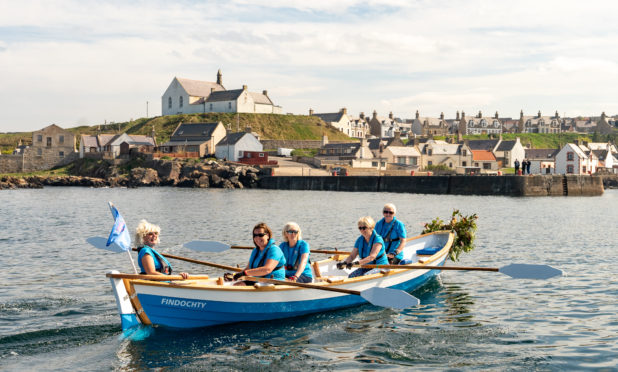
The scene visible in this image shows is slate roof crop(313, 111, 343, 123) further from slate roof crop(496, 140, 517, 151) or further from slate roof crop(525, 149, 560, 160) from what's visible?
slate roof crop(525, 149, 560, 160)

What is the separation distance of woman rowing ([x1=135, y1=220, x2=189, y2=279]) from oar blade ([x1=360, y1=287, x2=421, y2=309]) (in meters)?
4.32

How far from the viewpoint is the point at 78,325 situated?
13.5 m

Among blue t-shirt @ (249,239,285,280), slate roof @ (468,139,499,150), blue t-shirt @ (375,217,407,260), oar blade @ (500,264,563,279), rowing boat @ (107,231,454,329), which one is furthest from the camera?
slate roof @ (468,139,499,150)

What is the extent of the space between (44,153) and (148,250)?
10569 cm

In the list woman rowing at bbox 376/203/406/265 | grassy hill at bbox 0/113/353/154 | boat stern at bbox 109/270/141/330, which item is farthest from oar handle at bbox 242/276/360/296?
grassy hill at bbox 0/113/353/154

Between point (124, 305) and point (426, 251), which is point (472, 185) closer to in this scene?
point (426, 251)

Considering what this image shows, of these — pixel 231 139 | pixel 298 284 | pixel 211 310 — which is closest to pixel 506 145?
pixel 231 139

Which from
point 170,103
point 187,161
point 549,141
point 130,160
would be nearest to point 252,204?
point 187,161

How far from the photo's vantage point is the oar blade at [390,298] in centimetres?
1291

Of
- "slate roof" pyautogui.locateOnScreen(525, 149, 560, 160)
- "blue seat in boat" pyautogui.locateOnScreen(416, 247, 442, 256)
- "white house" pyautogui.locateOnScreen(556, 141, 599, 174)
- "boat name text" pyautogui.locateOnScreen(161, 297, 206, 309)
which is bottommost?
"boat name text" pyautogui.locateOnScreen(161, 297, 206, 309)

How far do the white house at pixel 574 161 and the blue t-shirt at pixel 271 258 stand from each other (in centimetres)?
10269

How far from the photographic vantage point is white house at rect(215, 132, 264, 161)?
99562 millimetres

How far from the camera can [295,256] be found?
13.9 metres

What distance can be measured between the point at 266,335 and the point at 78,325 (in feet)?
15.0
